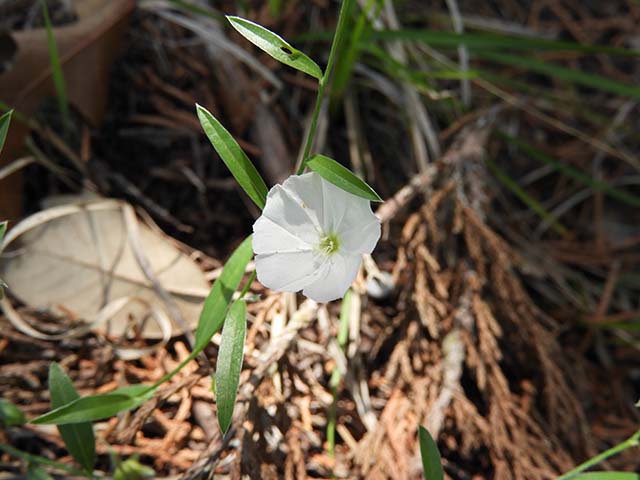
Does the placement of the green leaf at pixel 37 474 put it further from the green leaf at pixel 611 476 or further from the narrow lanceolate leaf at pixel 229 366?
the green leaf at pixel 611 476

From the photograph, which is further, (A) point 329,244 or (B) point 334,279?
(A) point 329,244

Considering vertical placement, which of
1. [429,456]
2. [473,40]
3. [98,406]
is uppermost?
[473,40]

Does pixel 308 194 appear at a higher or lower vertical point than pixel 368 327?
higher

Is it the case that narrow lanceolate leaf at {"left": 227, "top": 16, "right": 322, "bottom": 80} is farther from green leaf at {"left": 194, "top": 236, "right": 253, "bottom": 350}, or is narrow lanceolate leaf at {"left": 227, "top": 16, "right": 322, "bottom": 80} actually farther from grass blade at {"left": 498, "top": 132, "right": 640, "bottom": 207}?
grass blade at {"left": 498, "top": 132, "right": 640, "bottom": 207}

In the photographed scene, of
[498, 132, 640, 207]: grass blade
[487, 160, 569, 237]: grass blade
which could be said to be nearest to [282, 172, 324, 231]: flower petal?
[487, 160, 569, 237]: grass blade

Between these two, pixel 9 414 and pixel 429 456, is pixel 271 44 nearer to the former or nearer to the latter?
pixel 429 456

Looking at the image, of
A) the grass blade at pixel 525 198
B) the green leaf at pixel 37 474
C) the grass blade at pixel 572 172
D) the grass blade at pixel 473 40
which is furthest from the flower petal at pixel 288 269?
the grass blade at pixel 572 172

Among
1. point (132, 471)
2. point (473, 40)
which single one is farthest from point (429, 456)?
point (473, 40)
